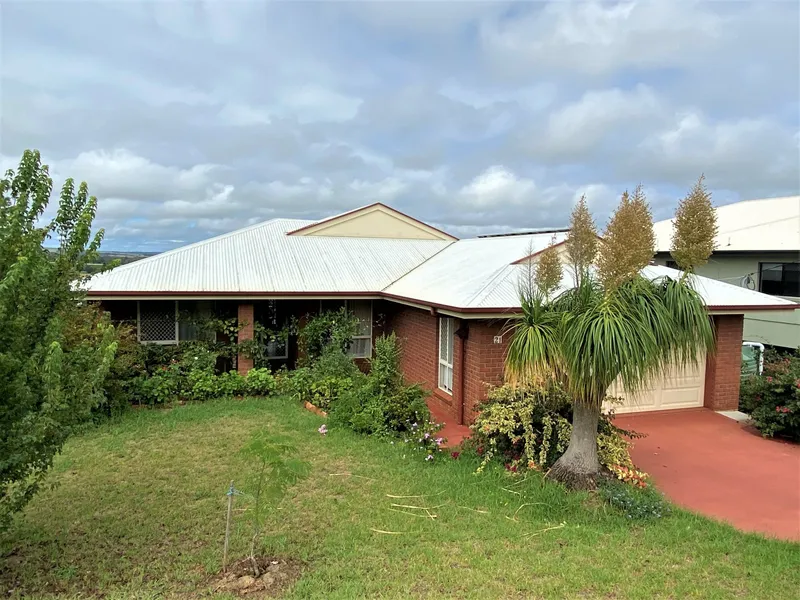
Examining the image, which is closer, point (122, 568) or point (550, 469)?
point (122, 568)

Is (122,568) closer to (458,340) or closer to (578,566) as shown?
(578,566)

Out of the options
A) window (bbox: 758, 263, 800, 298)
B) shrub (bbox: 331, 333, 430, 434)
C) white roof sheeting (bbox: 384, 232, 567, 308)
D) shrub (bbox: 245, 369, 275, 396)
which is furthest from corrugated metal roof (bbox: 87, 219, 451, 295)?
window (bbox: 758, 263, 800, 298)

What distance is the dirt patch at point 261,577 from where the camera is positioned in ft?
15.0

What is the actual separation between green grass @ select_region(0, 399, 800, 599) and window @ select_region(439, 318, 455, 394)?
336 cm

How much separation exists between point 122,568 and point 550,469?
196 inches

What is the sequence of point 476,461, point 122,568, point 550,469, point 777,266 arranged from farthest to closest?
point 777,266 → point 476,461 → point 550,469 → point 122,568

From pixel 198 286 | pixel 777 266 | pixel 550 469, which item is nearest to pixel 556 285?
pixel 550 469

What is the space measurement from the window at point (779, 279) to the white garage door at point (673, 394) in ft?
28.5

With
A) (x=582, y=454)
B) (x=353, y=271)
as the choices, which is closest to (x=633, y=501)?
(x=582, y=454)

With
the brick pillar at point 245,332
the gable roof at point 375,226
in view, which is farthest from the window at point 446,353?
the gable roof at point 375,226

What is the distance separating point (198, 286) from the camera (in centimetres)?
1224

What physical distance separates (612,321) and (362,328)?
9.13m

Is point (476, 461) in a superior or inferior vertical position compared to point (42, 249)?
inferior

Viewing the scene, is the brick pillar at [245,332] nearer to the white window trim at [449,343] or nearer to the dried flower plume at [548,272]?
the white window trim at [449,343]
